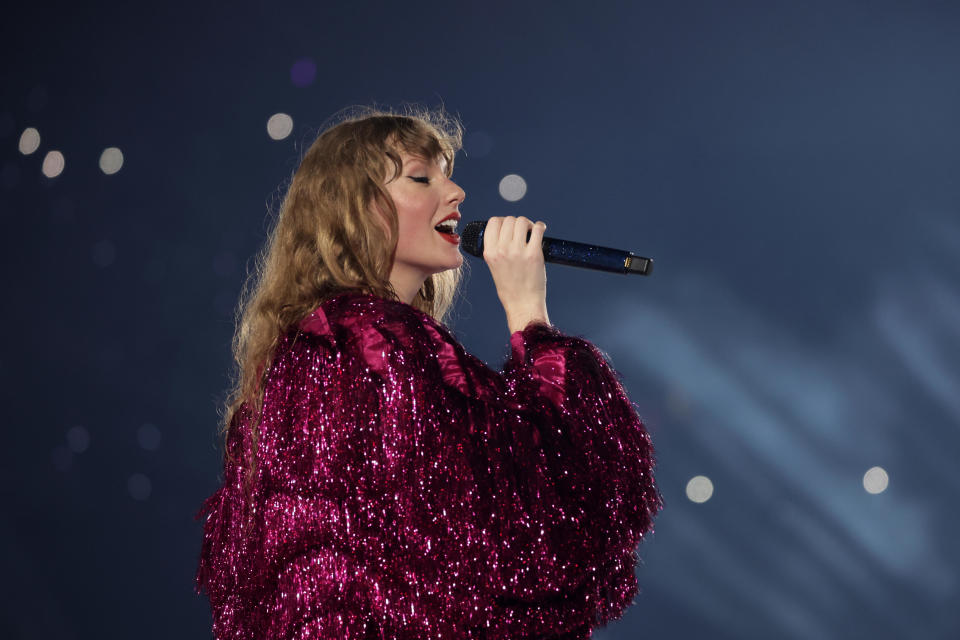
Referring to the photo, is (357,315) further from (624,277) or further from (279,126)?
(279,126)

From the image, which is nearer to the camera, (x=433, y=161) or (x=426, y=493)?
(x=426, y=493)

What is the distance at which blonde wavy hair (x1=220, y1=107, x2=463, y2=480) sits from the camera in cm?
104

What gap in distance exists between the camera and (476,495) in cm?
85

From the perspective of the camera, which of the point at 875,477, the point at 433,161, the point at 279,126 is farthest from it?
the point at 279,126

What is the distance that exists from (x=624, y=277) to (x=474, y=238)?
119 cm

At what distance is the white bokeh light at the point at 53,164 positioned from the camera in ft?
8.11

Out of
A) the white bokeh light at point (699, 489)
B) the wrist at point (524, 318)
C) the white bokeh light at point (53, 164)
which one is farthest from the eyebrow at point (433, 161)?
the white bokeh light at point (53, 164)

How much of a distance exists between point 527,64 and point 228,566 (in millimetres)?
1679

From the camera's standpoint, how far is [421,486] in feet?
2.80

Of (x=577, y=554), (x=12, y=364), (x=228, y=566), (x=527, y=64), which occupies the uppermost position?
(x=527, y=64)

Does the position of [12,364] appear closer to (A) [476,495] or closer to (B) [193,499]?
(B) [193,499]

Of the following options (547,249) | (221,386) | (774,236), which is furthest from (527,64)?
(547,249)

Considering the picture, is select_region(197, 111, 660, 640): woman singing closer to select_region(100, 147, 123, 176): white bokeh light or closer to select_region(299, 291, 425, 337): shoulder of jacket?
select_region(299, 291, 425, 337): shoulder of jacket

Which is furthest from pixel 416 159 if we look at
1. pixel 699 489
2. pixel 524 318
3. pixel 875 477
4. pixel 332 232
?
pixel 875 477
